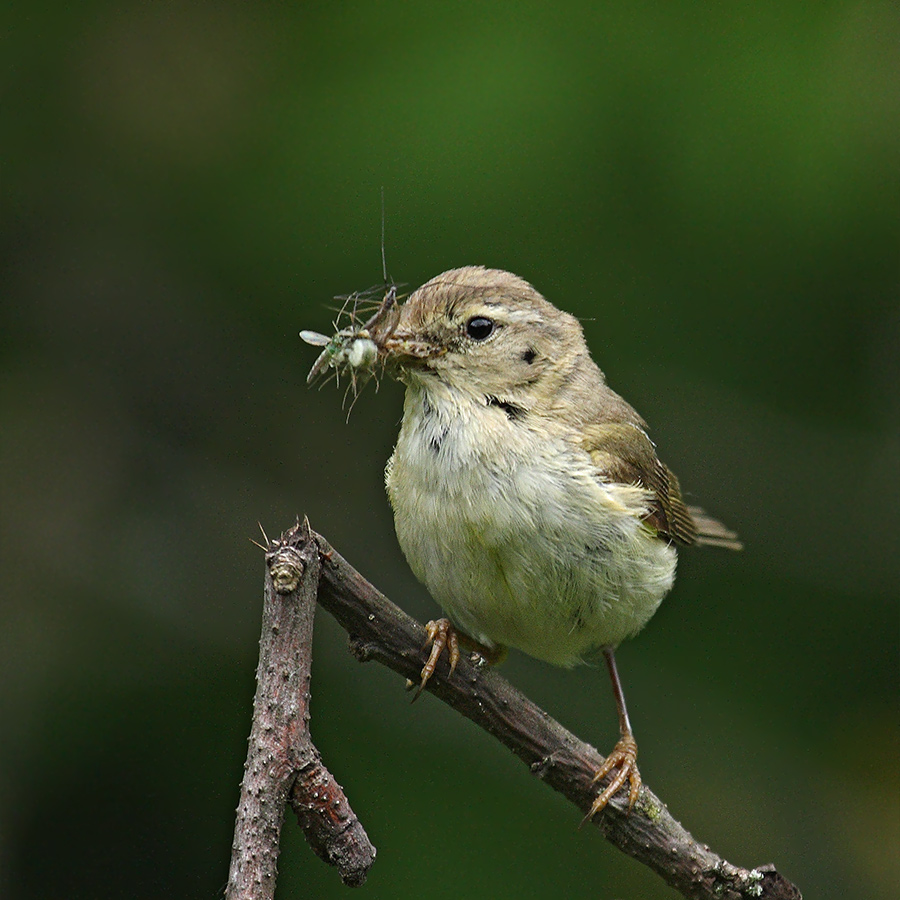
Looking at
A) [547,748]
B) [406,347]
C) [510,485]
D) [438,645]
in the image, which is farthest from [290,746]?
[406,347]

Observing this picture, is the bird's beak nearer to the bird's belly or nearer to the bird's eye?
the bird's eye

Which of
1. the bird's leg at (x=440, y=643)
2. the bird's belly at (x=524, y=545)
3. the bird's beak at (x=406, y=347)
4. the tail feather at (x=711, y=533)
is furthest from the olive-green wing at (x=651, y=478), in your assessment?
the bird's leg at (x=440, y=643)

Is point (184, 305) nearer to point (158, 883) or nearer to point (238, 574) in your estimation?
point (238, 574)

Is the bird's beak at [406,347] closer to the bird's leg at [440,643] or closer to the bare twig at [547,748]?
the bird's leg at [440,643]

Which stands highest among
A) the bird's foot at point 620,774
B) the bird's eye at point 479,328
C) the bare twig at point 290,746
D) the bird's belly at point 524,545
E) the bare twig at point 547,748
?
the bird's eye at point 479,328

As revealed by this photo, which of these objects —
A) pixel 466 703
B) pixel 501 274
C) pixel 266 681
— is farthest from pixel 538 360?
pixel 266 681

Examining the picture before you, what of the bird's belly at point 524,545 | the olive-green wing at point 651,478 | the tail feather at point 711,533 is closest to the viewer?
the bird's belly at point 524,545

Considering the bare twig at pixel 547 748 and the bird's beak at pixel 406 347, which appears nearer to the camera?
the bare twig at pixel 547 748
